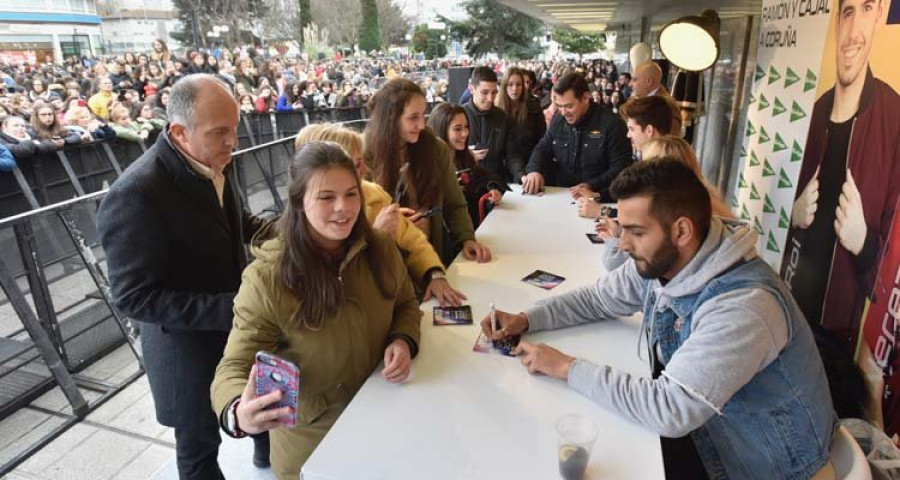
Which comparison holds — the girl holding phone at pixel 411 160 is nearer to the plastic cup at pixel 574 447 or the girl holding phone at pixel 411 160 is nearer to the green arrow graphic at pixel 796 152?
the plastic cup at pixel 574 447

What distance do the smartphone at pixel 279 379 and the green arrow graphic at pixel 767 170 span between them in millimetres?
3323

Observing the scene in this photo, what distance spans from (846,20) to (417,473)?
8.96 feet

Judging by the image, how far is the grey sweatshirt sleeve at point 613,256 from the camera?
2180mm

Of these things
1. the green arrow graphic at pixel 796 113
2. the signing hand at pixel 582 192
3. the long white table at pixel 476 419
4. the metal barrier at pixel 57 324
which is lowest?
the metal barrier at pixel 57 324

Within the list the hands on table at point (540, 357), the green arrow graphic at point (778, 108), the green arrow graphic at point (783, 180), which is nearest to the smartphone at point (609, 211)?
the green arrow graphic at point (783, 180)

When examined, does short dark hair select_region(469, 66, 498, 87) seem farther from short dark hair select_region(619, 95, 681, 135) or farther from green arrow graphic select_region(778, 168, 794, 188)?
green arrow graphic select_region(778, 168, 794, 188)

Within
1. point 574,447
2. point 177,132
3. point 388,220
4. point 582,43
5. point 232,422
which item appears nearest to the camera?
point 574,447

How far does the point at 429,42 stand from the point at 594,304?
66.5 ft

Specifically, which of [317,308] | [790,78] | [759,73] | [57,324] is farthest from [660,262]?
[57,324]

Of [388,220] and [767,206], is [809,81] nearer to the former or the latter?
[767,206]

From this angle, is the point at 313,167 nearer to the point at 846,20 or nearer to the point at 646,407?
the point at 646,407

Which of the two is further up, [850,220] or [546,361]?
[850,220]

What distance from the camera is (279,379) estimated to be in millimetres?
1174

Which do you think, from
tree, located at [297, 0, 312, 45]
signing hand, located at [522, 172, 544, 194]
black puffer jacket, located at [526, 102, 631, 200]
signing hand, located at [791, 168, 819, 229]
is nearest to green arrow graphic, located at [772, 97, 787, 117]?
signing hand, located at [791, 168, 819, 229]
